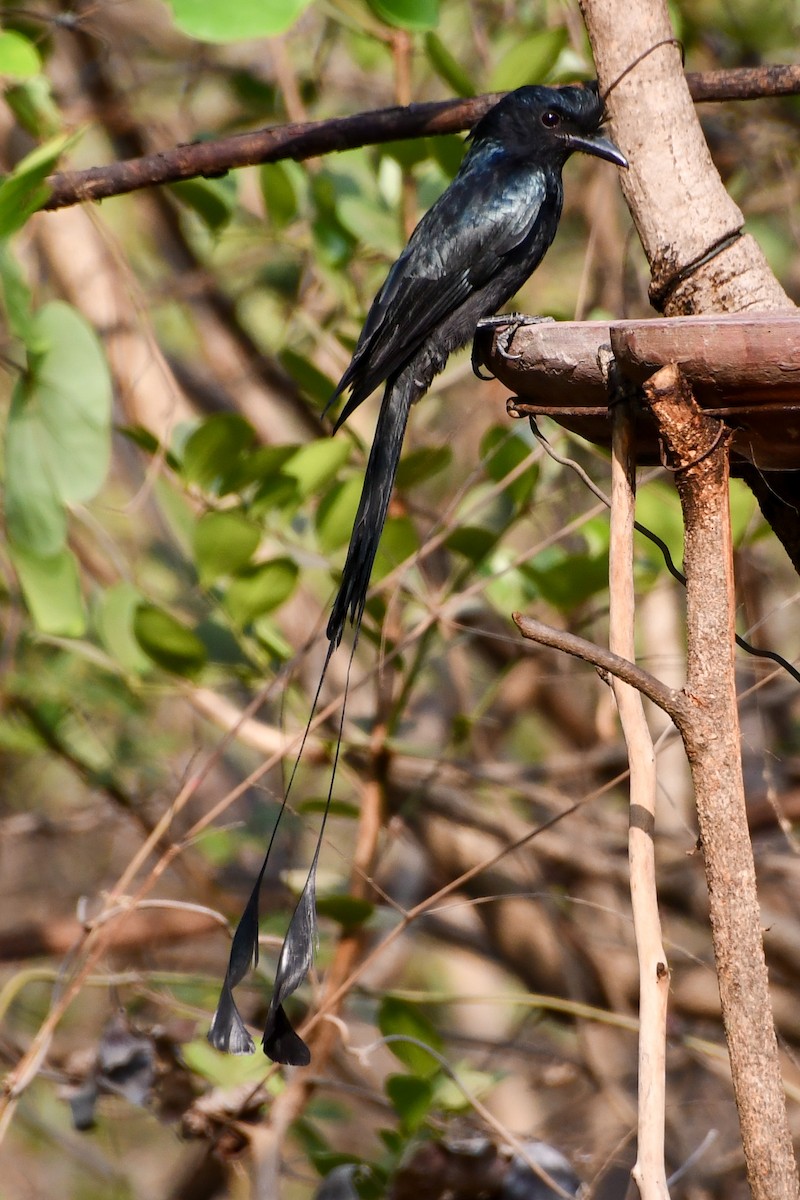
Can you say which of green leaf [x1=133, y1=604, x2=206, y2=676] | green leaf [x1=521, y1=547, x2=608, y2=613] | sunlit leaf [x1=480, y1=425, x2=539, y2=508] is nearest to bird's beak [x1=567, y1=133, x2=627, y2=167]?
sunlit leaf [x1=480, y1=425, x2=539, y2=508]

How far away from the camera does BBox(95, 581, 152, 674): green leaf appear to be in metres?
2.93

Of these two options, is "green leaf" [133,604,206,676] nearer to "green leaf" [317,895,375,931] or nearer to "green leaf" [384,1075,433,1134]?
"green leaf" [317,895,375,931]

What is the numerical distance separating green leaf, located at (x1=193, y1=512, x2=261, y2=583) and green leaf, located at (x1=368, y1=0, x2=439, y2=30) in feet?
3.35

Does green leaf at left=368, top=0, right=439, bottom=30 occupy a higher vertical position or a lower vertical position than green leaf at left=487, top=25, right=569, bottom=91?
lower

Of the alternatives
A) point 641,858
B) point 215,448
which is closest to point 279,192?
point 215,448

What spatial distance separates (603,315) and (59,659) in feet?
6.24

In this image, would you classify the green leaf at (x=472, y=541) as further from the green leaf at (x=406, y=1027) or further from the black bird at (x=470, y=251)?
the green leaf at (x=406, y=1027)

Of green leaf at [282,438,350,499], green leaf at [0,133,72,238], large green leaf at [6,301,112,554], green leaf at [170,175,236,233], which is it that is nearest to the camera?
green leaf at [0,133,72,238]

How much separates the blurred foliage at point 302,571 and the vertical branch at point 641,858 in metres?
0.85

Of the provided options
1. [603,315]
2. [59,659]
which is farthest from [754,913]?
[59,659]

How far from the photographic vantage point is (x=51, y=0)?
4070mm

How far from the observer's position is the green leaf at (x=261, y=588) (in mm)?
2754

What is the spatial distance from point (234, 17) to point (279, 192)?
1.08 metres

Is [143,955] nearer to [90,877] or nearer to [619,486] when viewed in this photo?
[90,877]
